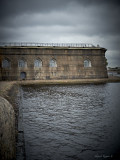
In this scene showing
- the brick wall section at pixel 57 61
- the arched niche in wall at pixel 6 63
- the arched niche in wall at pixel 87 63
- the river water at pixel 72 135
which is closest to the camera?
the river water at pixel 72 135

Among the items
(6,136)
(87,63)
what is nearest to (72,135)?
(6,136)

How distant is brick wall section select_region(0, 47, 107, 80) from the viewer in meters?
31.2

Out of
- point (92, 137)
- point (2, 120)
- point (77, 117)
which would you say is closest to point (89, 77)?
point (77, 117)

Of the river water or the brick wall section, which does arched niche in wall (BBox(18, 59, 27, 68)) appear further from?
the river water

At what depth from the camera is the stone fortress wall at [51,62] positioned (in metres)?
31.1

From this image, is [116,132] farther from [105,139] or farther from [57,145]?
[57,145]

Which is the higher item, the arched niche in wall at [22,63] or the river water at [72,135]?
the arched niche in wall at [22,63]

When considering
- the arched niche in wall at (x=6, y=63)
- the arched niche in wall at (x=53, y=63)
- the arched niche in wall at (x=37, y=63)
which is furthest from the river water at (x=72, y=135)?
the arched niche in wall at (x=53, y=63)

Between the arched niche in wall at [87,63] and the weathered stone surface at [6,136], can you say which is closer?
the weathered stone surface at [6,136]

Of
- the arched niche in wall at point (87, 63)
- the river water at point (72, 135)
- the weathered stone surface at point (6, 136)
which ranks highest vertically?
the arched niche in wall at point (87, 63)

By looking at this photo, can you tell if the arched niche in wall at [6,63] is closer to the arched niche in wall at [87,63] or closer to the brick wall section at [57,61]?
the brick wall section at [57,61]

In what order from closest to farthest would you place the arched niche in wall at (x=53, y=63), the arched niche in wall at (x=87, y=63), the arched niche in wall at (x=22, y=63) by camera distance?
the arched niche in wall at (x=22, y=63)
the arched niche in wall at (x=53, y=63)
the arched niche in wall at (x=87, y=63)

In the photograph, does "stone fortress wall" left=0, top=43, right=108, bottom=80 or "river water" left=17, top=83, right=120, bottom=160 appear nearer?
"river water" left=17, top=83, right=120, bottom=160

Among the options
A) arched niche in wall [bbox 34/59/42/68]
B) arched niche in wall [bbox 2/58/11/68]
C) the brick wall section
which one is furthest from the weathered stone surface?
arched niche in wall [bbox 2/58/11/68]
